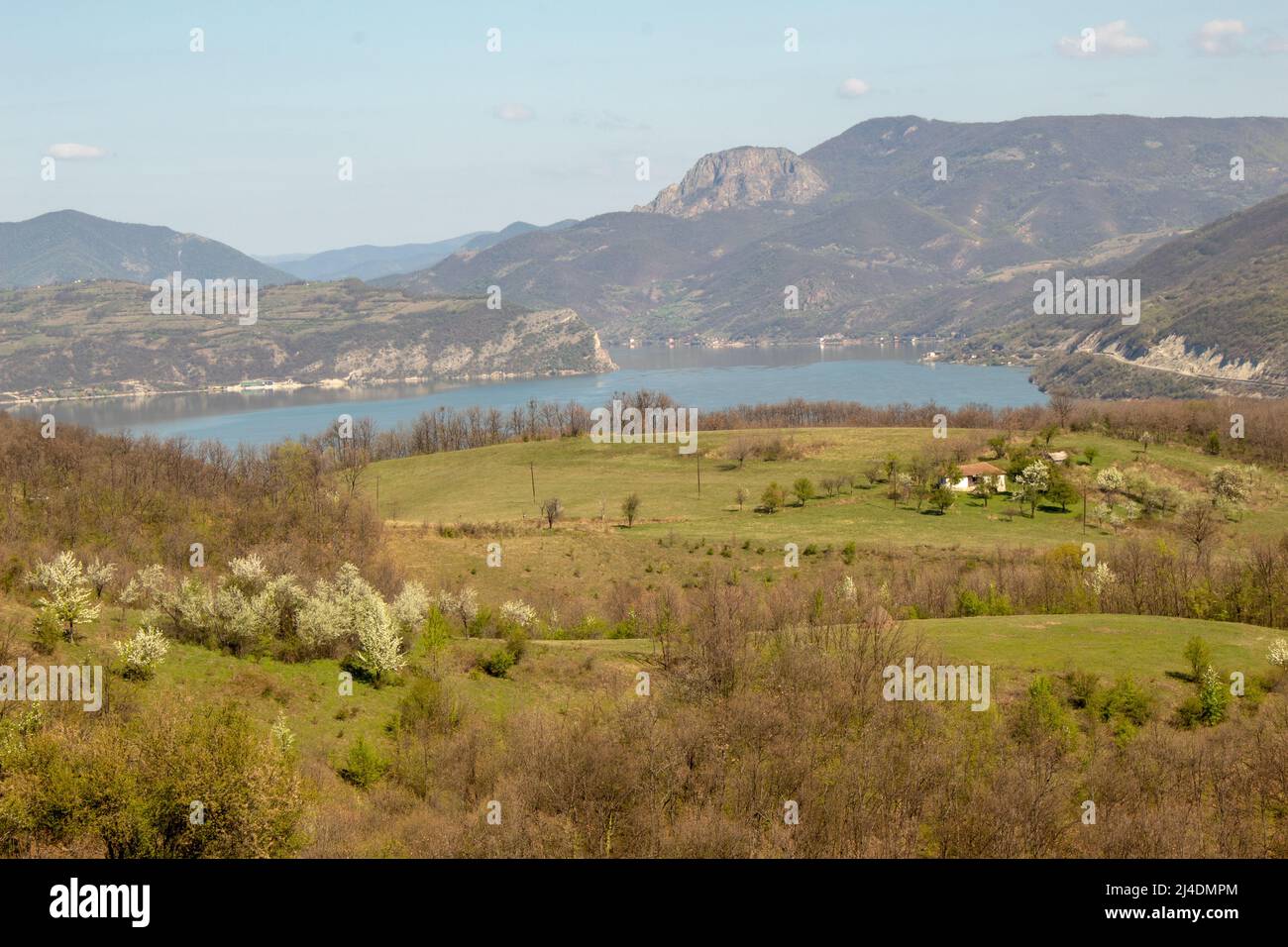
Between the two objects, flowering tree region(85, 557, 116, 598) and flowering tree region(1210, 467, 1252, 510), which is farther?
flowering tree region(1210, 467, 1252, 510)

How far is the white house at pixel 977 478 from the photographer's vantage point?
9750cm

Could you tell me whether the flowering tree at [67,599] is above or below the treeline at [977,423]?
below

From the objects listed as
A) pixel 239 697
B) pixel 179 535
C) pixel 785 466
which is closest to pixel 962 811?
pixel 239 697

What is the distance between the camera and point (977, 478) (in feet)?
321

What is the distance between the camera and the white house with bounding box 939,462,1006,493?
320ft

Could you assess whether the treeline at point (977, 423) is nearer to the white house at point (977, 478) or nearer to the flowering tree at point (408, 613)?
the white house at point (977, 478)

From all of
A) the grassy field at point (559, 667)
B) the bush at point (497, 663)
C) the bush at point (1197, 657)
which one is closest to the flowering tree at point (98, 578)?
the grassy field at point (559, 667)

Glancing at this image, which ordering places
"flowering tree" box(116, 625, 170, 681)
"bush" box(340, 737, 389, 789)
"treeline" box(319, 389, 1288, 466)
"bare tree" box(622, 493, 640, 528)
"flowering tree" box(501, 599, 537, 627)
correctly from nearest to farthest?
"bush" box(340, 737, 389, 789) → "flowering tree" box(116, 625, 170, 681) → "flowering tree" box(501, 599, 537, 627) → "bare tree" box(622, 493, 640, 528) → "treeline" box(319, 389, 1288, 466)

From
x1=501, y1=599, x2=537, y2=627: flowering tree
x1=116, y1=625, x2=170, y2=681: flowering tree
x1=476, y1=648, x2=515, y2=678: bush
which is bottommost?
x1=501, y1=599, x2=537, y2=627: flowering tree

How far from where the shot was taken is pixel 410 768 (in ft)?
93.6

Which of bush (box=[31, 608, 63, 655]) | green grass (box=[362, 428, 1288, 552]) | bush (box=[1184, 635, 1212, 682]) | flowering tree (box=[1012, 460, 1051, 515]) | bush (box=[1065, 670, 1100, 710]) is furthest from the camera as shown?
flowering tree (box=[1012, 460, 1051, 515])

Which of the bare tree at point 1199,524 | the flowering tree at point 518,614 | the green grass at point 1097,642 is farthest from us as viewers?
the bare tree at point 1199,524

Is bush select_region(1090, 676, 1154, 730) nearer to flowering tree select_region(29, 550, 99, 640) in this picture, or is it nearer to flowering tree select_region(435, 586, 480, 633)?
flowering tree select_region(435, 586, 480, 633)

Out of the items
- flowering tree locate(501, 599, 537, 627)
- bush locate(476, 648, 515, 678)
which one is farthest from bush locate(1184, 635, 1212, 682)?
flowering tree locate(501, 599, 537, 627)
